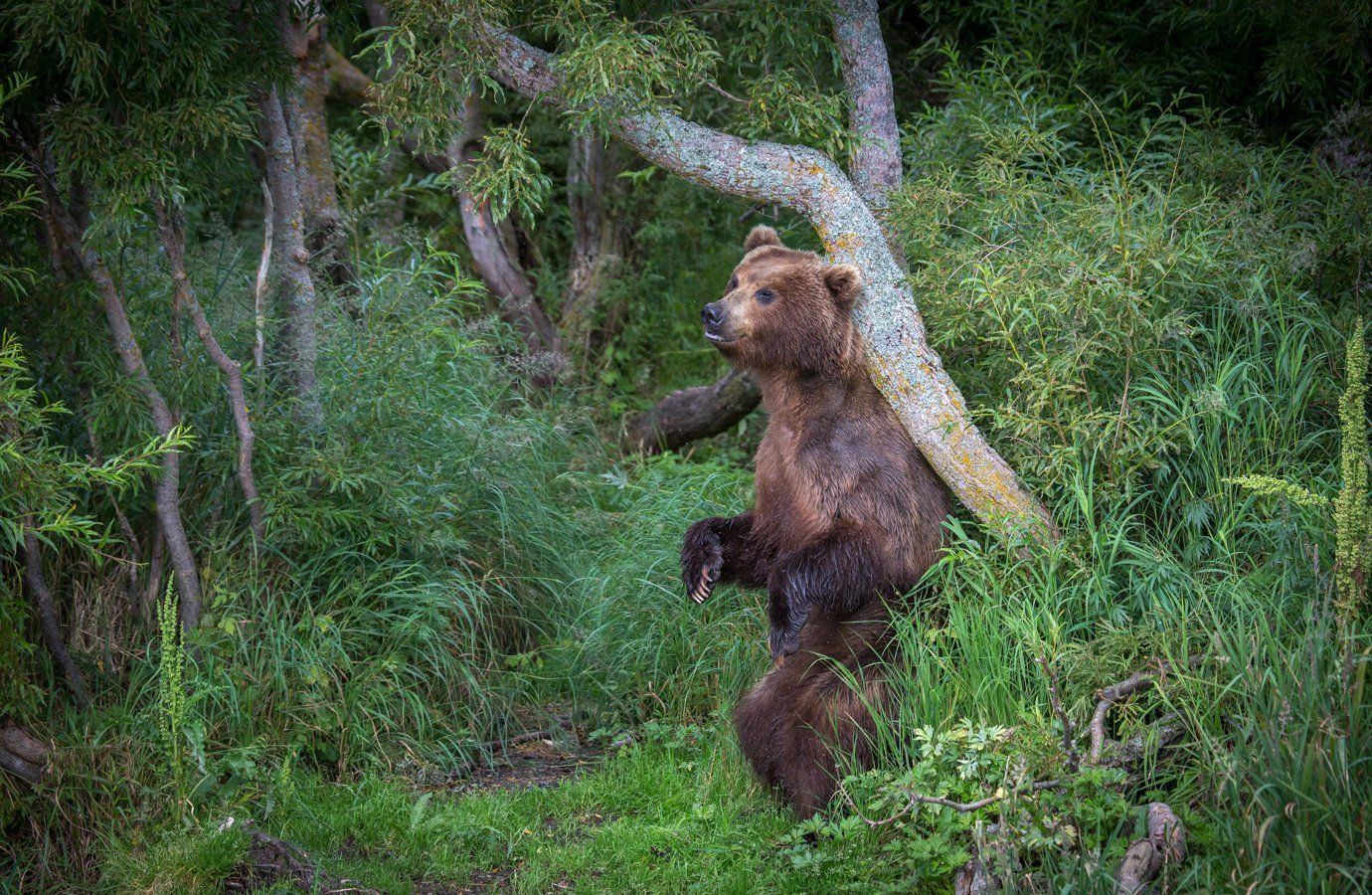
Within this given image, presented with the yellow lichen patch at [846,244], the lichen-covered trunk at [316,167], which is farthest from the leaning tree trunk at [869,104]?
the lichen-covered trunk at [316,167]

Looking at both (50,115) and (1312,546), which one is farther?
(50,115)

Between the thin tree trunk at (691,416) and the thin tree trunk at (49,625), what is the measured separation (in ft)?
15.4

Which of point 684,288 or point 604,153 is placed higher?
point 604,153

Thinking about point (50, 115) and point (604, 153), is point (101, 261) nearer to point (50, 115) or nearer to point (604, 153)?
point (50, 115)

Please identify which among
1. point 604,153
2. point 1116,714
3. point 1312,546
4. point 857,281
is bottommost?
point 1116,714

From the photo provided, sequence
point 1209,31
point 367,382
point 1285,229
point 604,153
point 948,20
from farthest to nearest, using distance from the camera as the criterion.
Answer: point 604,153 → point 948,20 → point 1209,31 → point 367,382 → point 1285,229

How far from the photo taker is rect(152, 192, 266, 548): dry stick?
5.61 metres

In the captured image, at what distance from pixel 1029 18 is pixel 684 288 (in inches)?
158

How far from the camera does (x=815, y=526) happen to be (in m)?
5.25

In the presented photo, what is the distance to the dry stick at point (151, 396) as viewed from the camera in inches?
214

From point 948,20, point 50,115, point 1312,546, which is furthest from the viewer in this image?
point 948,20

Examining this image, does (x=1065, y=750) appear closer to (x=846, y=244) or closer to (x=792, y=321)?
(x=792, y=321)

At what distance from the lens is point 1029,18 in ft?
25.2

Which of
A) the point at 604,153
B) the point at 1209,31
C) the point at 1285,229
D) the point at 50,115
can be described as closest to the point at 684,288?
the point at 604,153
